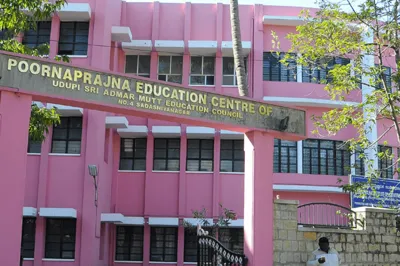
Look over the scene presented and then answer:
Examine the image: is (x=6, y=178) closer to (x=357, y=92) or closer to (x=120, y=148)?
(x=120, y=148)

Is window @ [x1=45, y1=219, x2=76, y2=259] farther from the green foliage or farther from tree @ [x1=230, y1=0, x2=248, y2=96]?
tree @ [x1=230, y1=0, x2=248, y2=96]

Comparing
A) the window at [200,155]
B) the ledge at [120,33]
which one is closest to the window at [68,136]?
the ledge at [120,33]

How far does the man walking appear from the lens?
10695 mm

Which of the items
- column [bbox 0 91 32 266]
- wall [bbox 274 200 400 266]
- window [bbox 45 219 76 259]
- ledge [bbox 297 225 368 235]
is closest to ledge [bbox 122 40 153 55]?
window [bbox 45 219 76 259]

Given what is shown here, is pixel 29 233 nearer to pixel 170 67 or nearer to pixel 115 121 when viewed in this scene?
pixel 115 121

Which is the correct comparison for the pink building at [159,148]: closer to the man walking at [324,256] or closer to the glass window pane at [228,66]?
the glass window pane at [228,66]

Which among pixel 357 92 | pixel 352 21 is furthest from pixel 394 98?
pixel 357 92

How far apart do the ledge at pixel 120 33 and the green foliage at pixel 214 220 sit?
21.8 ft

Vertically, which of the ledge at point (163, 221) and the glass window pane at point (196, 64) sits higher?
the glass window pane at point (196, 64)

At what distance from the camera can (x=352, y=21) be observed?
42.2 feet

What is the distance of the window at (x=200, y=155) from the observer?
2159 cm

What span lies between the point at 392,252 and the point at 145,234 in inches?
405

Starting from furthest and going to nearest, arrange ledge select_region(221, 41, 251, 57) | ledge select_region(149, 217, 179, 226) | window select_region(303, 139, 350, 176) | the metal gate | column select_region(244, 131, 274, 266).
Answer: ledge select_region(221, 41, 251, 57) → window select_region(303, 139, 350, 176) → ledge select_region(149, 217, 179, 226) → column select_region(244, 131, 274, 266) → the metal gate

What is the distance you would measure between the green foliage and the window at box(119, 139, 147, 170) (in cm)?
286
